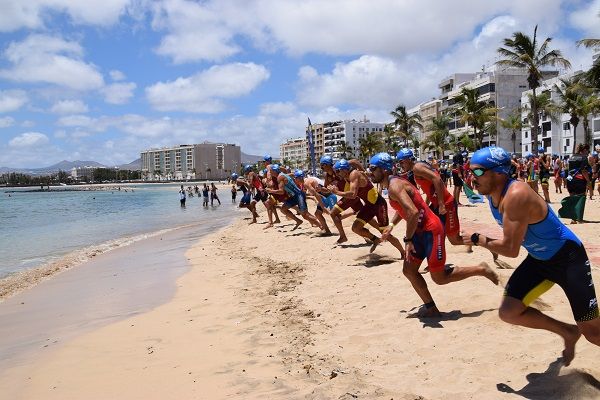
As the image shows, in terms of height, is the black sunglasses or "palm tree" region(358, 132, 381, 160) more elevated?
"palm tree" region(358, 132, 381, 160)

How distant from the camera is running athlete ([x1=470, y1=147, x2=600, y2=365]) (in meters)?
3.08

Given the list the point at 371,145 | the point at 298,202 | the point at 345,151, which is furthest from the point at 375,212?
the point at 345,151

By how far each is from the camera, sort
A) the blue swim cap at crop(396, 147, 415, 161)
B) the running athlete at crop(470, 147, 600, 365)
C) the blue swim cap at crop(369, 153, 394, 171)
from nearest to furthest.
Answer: the running athlete at crop(470, 147, 600, 365), the blue swim cap at crop(369, 153, 394, 171), the blue swim cap at crop(396, 147, 415, 161)

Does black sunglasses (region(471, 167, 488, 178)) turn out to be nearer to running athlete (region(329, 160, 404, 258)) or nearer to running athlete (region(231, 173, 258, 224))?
running athlete (region(329, 160, 404, 258))

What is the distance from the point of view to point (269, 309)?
604 centimetres

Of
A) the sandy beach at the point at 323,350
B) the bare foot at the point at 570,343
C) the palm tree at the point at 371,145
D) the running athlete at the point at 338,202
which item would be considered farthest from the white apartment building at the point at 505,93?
the bare foot at the point at 570,343

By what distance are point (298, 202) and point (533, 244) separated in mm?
9367

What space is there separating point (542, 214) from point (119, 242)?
1588 centimetres

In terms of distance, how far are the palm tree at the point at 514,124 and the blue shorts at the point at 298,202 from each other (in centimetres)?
5155

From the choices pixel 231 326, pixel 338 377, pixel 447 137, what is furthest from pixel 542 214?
pixel 447 137

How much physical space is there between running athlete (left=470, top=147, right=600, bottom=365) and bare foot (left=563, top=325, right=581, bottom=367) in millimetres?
49

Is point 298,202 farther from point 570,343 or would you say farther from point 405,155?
point 570,343

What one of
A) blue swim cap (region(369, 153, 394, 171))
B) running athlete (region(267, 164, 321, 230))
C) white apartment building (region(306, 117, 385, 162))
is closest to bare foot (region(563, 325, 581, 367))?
blue swim cap (region(369, 153, 394, 171))

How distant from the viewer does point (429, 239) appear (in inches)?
186
